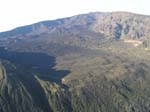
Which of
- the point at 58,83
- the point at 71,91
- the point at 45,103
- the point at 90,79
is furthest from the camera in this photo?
the point at 90,79

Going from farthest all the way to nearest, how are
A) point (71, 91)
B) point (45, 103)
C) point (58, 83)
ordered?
point (58, 83) → point (71, 91) → point (45, 103)

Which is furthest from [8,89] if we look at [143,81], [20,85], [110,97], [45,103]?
[143,81]

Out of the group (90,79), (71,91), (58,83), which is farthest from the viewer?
(90,79)

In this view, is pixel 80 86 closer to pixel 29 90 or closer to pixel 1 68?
pixel 29 90

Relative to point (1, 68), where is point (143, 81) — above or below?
below

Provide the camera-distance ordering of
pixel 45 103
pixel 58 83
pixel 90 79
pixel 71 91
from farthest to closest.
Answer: pixel 90 79 → pixel 58 83 → pixel 71 91 → pixel 45 103

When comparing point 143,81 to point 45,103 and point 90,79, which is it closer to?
point 90,79

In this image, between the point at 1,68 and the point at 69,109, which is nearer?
the point at 69,109

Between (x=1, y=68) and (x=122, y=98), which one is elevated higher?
(x=1, y=68)

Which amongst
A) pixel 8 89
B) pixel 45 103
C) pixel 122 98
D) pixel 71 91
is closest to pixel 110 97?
pixel 122 98
